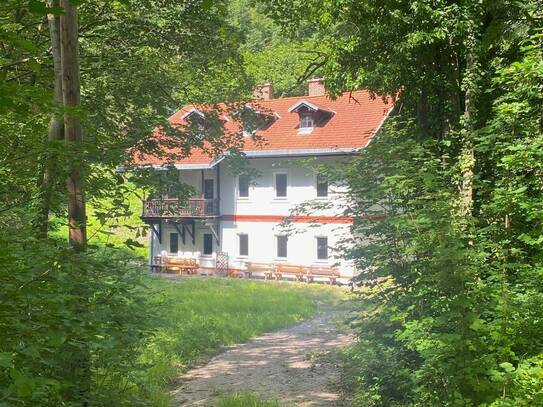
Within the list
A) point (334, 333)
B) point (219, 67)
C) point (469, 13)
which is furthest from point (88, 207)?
point (334, 333)

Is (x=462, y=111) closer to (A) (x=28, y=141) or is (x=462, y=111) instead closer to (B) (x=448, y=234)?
(B) (x=448, y=234)

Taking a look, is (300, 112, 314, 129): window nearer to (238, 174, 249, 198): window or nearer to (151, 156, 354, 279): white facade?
(151, 156, 354, 279): white facade

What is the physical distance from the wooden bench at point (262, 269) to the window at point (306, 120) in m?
6.51

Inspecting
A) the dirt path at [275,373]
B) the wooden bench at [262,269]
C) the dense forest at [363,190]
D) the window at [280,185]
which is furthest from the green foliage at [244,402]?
the window at [280,185]

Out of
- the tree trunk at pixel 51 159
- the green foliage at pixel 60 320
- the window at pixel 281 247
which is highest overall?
the tree trunk at pixel 51 159

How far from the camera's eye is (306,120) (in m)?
24.9

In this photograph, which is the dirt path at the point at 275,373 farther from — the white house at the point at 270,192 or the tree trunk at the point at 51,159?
the white house at the point at 270,192

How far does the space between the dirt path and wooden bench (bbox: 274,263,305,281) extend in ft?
31.5

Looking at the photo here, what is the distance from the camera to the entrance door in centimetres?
2619

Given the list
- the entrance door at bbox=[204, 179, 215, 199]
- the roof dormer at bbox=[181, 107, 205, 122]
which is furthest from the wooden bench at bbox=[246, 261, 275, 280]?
the roof dormer at bbox=[181, 107, 205, 122]

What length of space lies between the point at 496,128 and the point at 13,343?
5388mm

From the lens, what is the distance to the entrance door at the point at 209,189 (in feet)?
85.9

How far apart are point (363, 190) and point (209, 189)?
1949cm

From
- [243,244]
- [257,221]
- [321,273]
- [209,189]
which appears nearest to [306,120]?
[257,221]
